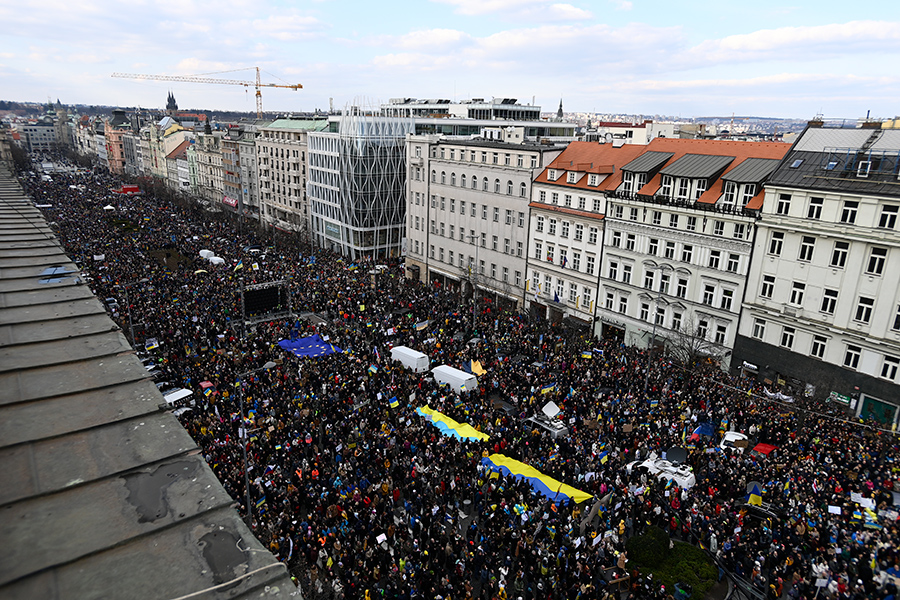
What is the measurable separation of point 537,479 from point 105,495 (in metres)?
Answer: 18.5

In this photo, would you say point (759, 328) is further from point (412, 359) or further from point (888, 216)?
point (412, 359)

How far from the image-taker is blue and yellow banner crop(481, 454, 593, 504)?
70.3 feet

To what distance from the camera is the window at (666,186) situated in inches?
1521

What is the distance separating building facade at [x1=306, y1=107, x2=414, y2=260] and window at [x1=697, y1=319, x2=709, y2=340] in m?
43.5

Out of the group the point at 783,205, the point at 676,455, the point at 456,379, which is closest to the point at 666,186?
the point at 783,205

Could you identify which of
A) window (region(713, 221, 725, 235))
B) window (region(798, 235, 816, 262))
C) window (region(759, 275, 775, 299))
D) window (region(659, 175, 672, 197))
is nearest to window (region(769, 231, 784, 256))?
window (region(798, 235, 816, 262))

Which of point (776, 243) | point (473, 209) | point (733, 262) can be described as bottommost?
point (733, 262)

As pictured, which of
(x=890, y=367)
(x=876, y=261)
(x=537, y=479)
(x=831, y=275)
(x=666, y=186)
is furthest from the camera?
(x=666, y=186)

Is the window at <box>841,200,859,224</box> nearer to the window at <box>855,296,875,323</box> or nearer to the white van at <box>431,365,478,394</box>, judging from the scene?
the window at <box>855,296,875,323</box>

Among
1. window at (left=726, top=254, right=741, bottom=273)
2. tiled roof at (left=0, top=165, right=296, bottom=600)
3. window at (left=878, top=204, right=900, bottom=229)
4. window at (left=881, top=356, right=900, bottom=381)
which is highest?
window at (left=878, top=204, right=900, bottom=229)

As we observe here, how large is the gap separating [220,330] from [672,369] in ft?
102

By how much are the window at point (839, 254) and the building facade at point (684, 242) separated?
15.0ft

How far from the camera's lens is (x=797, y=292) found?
33.3m

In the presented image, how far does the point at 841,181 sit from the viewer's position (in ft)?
102
